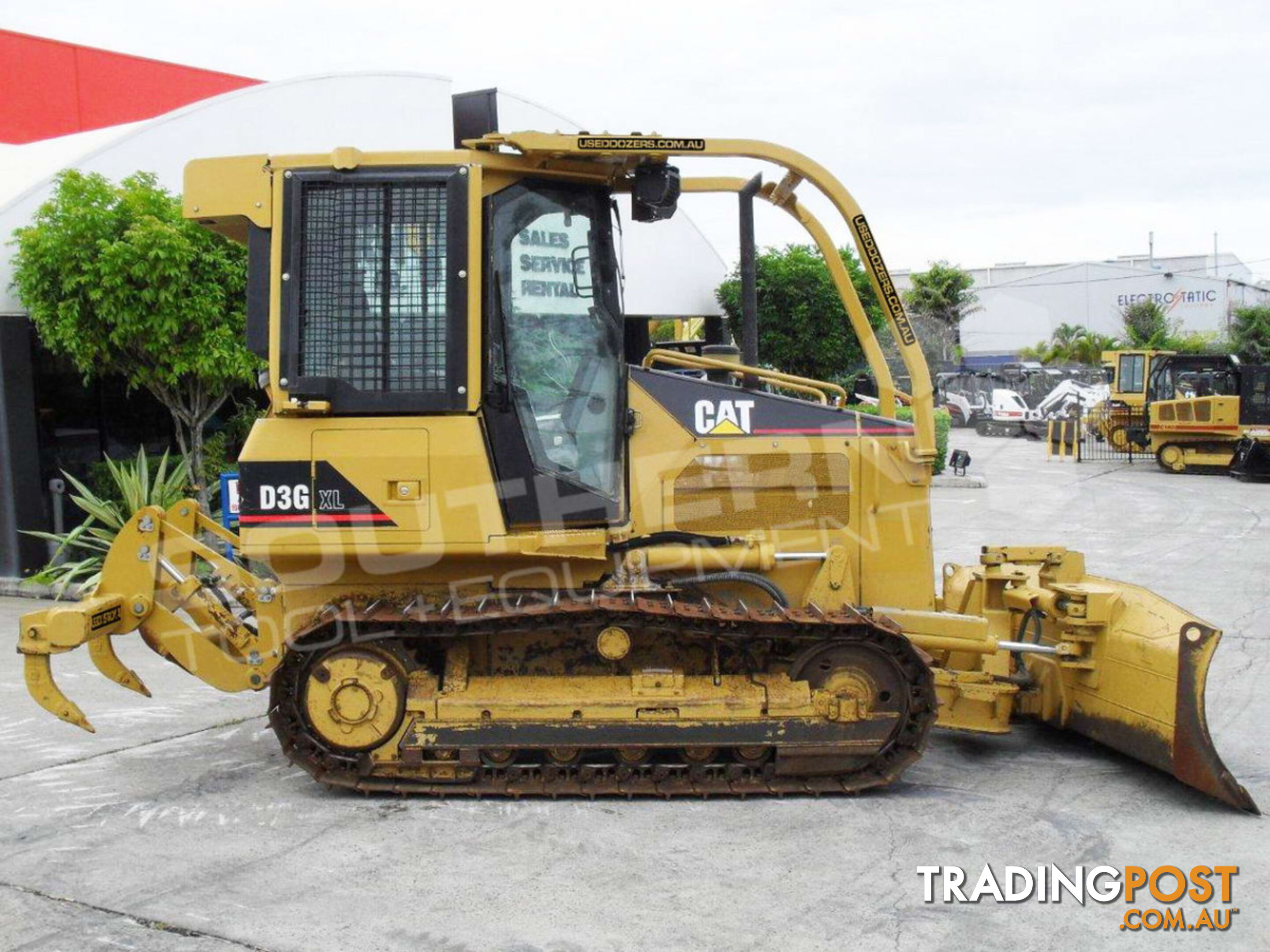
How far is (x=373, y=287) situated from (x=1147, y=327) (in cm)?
5444

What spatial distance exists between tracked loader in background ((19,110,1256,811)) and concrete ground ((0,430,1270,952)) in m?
0.26

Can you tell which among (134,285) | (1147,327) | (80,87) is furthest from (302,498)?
(1147,327)

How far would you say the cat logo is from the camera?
632cm

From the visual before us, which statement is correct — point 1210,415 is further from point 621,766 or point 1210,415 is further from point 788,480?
point 621,766

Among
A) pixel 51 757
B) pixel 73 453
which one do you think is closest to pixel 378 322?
pixel 51 757

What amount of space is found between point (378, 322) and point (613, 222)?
4.28 ft

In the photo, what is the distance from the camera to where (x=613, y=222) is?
20.4ft

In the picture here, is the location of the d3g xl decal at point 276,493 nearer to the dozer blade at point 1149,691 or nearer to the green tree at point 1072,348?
the dozer blade at point 1149,691

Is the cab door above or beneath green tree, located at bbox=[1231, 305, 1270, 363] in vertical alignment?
beneath

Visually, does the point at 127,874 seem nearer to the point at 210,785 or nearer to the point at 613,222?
the point at 210,785

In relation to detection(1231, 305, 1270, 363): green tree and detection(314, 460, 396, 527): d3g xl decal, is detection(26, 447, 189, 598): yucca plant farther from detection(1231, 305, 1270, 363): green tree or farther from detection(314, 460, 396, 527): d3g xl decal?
detection(1231, 305, 1270, 363): green tree

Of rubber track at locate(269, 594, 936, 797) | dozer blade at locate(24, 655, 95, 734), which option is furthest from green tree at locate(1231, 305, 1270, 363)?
dozer blade at locate(24, 655, 95, 734)

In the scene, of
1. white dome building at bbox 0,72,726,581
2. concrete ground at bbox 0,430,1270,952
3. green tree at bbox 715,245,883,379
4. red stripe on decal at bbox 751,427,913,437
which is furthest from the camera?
A: green tree at bbox 715,245,883,379

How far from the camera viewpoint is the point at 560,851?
5.16 meters
